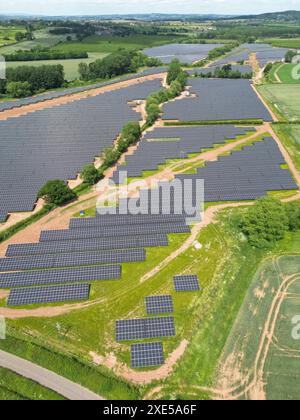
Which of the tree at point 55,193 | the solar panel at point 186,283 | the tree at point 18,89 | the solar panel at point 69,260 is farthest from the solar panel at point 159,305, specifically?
the tree at point 18,89

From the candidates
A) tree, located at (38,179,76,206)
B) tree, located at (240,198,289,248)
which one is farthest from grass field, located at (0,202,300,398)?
tree, located at (38,179,76,206)

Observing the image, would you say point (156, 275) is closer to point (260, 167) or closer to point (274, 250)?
point (274, 250)

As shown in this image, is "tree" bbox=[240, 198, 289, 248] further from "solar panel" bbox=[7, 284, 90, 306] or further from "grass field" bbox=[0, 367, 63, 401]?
"grass field" bbox=[0, 367, 63, 401]

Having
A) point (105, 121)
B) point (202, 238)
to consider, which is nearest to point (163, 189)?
point (202, 238)

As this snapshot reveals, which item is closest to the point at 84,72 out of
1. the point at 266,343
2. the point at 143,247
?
the point at 143,247

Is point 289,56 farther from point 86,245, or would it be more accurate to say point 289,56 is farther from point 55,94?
point 86,245

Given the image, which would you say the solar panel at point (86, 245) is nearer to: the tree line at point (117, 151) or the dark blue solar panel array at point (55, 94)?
the tree line at point (117, 151)
